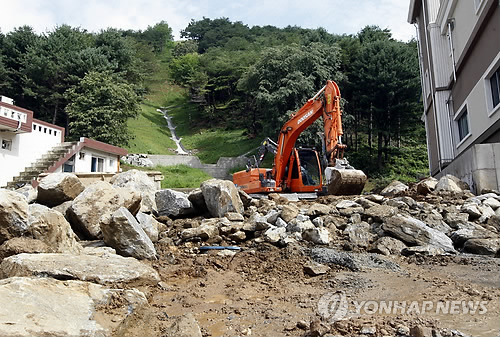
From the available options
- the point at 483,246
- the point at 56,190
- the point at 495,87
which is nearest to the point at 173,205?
the point at 56,190

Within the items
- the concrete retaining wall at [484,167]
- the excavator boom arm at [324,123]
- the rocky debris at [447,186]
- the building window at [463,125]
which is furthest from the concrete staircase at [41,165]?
the building window at [463,125]

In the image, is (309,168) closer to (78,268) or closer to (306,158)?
(306,158)

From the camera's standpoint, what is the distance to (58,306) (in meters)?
2.97

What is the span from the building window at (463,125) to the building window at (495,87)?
2.32 m

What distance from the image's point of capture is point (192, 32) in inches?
3861

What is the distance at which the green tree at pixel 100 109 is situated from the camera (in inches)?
1072

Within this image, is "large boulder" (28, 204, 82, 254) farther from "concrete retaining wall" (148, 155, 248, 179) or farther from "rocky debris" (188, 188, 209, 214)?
"concrete retaining wall" (148, 155, 248, 179)

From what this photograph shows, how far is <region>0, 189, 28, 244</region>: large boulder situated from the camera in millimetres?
4527

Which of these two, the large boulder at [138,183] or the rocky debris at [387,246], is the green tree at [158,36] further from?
the rocky debris at [387,246]

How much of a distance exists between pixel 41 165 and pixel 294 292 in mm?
20893

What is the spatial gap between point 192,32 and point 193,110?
5422cm

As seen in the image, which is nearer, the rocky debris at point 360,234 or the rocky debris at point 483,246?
the rocky debris at point 483,246

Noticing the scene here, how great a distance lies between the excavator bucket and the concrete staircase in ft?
53.3

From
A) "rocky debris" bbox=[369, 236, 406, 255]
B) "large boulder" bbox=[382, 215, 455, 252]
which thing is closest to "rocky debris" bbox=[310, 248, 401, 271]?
"rocky debris" bbox=[369, 236, 406, 255]
